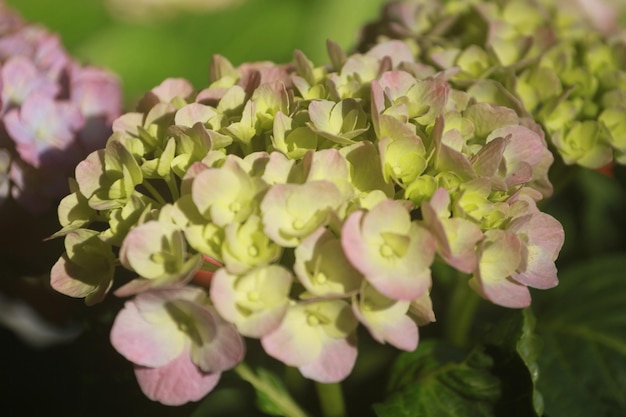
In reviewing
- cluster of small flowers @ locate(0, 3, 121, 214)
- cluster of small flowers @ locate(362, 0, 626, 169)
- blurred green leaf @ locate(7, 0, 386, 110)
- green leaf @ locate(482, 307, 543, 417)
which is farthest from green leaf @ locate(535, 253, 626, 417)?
blurred green leaf @ locate(7, 0, 386, 110)

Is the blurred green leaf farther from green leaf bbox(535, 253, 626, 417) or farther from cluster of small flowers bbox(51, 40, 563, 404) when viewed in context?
cluster of small flowers bbox(51, 40, 563, 404)

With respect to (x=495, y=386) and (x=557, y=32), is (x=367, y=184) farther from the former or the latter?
(x=557, y=32)

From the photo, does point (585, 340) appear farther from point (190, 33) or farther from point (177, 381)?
point (190, 33)

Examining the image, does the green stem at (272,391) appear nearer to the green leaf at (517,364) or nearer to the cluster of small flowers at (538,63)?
the green leaf at (517,364)

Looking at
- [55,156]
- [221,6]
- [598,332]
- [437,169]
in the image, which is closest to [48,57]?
[55,156]

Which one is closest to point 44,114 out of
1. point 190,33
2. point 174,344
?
point 174,344
